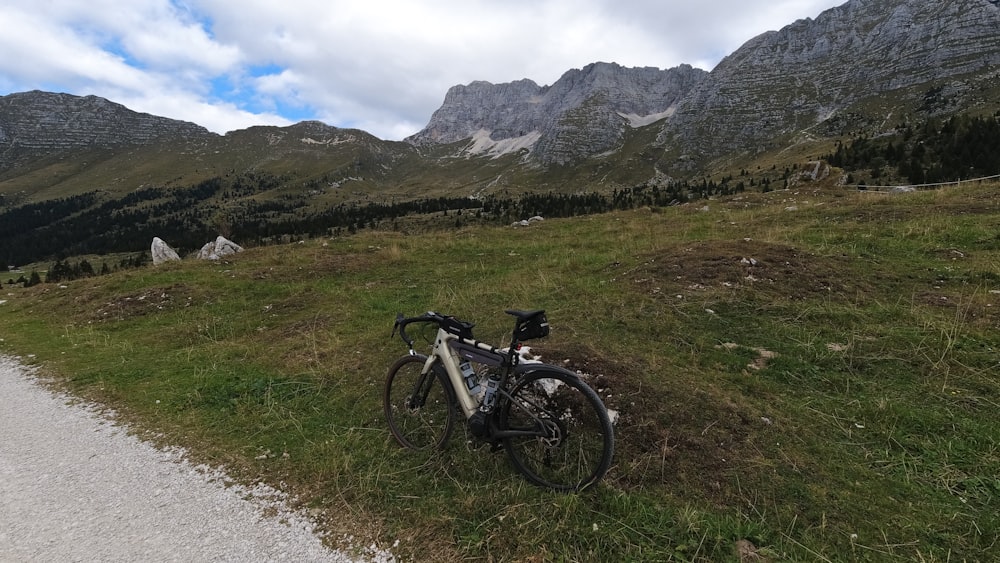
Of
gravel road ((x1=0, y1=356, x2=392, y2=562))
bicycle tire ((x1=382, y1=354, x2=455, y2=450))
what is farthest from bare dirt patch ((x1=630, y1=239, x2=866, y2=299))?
gravel road ((x1=0, y1=356, x2=392, y2=562))

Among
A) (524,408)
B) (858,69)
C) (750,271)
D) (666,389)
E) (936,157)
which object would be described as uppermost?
(858,69)

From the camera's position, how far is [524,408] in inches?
194

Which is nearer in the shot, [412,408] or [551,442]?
[551,442]

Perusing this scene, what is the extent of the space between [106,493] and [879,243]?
1840cm

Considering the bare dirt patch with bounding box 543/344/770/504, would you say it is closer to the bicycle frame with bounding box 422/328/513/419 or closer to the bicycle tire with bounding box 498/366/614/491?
the bicycle tire with bounding box 498/366/614/491

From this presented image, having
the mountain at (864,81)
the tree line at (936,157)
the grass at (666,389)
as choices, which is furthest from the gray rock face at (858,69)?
the grass at (666,389)

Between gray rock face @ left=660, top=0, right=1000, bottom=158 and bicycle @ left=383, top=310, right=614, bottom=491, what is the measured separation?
17427 centimetres

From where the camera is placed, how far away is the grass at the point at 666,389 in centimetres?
428

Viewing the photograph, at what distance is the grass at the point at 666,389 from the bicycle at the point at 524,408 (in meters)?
0.31

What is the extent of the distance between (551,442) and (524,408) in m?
0.52

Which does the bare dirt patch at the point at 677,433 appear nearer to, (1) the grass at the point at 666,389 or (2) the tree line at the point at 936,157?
(1) the grass at the point at 666,389

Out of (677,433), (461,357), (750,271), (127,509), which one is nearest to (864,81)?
(750,271)

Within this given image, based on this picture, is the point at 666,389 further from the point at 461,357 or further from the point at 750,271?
the point at 750,271

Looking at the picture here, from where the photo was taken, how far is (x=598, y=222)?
26.8 m
